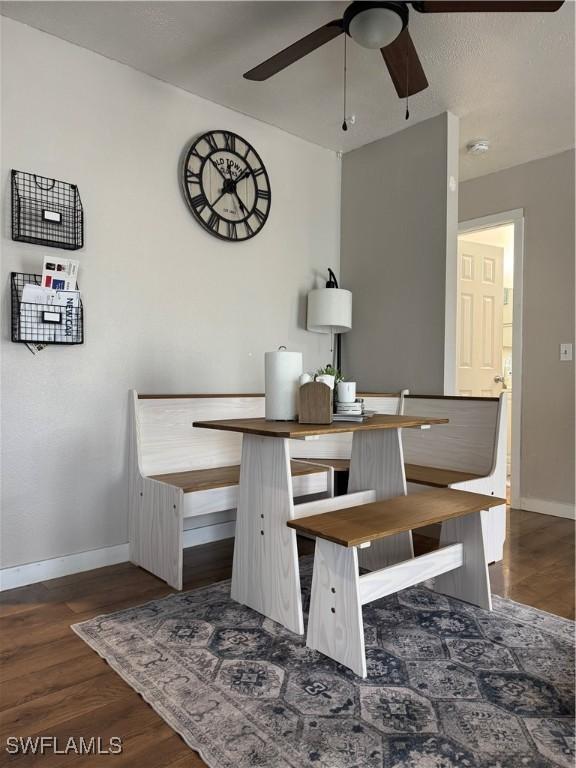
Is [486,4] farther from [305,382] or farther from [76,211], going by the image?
[76,211]

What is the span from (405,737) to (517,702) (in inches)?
15.4

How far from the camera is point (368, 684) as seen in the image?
1.67 metres

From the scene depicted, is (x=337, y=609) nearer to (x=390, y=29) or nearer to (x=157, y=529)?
(x=157, y=529)

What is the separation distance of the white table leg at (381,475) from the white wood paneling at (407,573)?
0.26m

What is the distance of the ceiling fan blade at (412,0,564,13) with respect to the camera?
1725 mm

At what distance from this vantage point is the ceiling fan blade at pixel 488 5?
172 centimetres

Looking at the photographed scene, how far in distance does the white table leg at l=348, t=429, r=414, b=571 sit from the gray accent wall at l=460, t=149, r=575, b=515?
5.89 ft

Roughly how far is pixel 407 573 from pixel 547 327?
2.58 meters

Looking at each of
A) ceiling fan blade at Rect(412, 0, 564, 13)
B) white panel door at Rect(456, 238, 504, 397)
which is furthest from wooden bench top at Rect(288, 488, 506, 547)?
Answer: white panel door at Rect(456, 238, 504, 397)

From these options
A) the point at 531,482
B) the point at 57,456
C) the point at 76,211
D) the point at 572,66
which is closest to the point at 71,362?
the point at 57,456

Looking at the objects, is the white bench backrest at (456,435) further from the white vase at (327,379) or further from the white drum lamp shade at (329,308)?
the white vase at (327,379)

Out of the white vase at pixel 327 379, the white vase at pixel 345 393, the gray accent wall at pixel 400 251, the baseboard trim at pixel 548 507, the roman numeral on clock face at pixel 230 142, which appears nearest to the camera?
the white vase at pixel 327 379

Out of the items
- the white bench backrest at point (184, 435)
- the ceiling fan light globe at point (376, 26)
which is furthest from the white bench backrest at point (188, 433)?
the ceiling fan light globe at point (376, 26)

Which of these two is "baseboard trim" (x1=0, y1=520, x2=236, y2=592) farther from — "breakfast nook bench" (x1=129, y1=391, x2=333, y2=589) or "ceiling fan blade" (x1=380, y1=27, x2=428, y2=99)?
"ceiling fan blade" (x1=380, y1=27, x2=428, y2=99)
